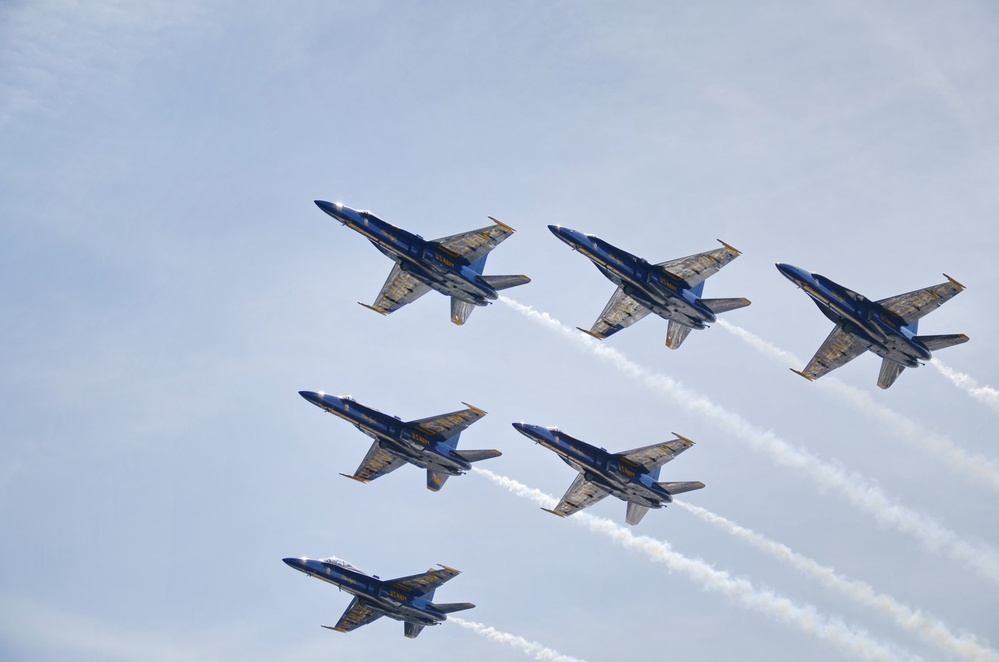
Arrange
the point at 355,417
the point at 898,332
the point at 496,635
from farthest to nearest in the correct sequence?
the point at 496,635
the point at 355,417
the point at 898,332

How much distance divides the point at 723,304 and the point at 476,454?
25754 mm

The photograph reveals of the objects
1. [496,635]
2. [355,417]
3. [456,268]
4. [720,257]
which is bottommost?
[496,635]

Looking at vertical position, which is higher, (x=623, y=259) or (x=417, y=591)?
(x=623, y=259)

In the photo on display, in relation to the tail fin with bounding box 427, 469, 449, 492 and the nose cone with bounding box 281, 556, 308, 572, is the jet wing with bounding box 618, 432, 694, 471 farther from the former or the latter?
the nose cone with bounding box 281, 556, 308, 572

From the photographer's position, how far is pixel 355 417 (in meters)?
90.9

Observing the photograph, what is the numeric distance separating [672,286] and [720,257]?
15.7 ft

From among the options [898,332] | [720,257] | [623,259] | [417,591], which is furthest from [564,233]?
[417,591]

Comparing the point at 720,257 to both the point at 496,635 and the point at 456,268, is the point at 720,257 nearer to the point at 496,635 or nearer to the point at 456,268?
the point at 456,268

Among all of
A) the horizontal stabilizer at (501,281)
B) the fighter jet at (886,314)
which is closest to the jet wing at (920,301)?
the fighter jet at (886,314)

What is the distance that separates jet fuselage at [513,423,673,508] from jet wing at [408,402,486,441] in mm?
4036

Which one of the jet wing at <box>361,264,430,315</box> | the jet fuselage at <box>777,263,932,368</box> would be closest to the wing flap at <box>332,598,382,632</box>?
the jet wing at <box>361,264,430,315</box>

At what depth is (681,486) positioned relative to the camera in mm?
88688

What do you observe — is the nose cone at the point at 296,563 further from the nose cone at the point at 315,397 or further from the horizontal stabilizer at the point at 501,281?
the horizontal stabilizer at the point at 501,281

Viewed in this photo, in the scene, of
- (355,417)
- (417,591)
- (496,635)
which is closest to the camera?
(355,417)
